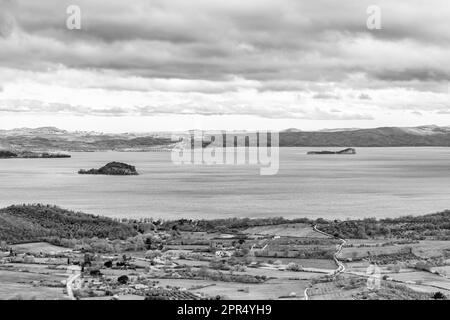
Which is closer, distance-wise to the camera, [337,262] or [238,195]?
[337,262]

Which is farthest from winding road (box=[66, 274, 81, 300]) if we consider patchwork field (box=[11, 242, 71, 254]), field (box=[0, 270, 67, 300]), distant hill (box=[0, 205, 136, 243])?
distant hill (box=[0, 205, 136, 243])

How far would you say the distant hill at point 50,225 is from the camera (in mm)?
54188

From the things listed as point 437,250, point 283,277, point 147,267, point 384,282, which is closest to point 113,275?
point 147,267

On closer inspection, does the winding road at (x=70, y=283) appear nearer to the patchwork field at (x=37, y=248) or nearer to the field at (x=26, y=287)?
the field at (x=26, y=287)

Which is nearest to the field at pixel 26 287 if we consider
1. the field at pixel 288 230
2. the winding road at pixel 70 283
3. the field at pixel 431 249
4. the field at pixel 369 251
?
the winding road at pixel 70 283

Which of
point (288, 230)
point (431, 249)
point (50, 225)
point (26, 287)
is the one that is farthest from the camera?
point (288, 230)

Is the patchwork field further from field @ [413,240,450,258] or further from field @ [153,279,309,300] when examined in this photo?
field @ [413,240,450,258]

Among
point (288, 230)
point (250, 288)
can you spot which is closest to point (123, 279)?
point (250, 288)

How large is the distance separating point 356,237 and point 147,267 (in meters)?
23.6

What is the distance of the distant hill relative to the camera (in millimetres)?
54188

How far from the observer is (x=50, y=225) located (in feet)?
194

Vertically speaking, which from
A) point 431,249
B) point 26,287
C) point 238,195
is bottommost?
point 238,195

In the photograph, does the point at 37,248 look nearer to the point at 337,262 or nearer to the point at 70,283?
the point at 70,283
